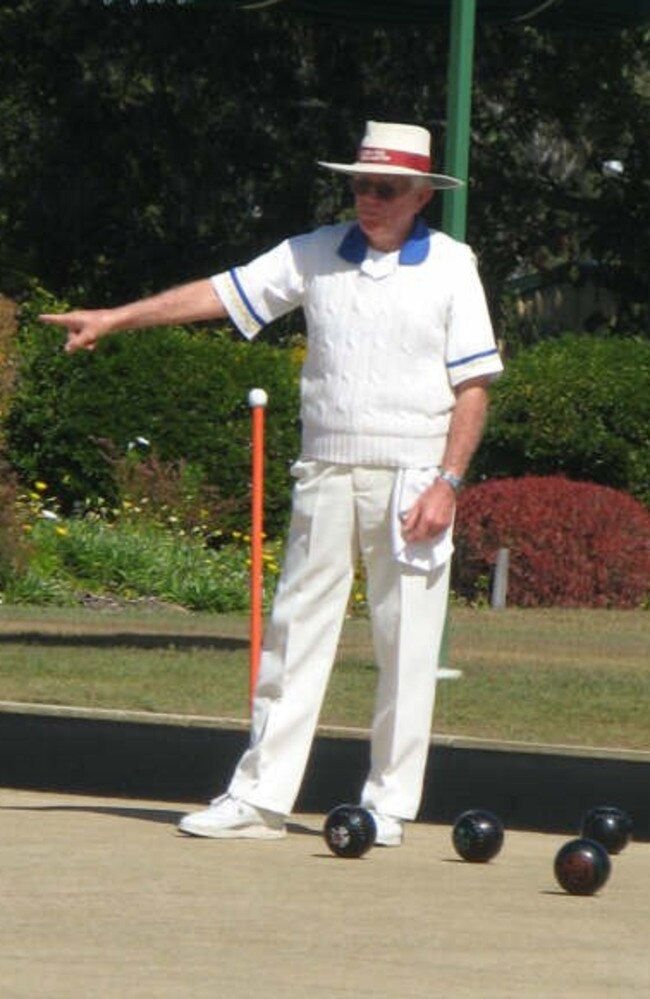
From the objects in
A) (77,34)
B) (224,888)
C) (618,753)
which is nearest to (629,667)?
(618,753)

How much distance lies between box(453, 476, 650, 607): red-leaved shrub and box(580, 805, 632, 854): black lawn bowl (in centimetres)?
854

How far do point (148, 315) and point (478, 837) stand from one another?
1.63 m

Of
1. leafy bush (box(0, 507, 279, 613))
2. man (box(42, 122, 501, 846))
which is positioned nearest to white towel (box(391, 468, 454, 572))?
man (box(42, 122, 501, 846))

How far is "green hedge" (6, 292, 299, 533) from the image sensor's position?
65.0 feet

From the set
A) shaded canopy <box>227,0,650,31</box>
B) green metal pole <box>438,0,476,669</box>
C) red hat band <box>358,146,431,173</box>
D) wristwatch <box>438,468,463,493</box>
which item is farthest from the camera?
shaded canopy <box>227,0,650,31</box>

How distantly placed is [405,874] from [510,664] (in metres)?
4.54

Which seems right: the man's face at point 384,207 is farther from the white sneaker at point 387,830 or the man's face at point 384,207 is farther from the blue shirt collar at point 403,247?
the white sneaker at point 387,830

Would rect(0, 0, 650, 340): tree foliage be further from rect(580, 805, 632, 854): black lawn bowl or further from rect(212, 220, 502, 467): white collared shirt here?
rect(580, 805, 632, 854): black lawn bowl

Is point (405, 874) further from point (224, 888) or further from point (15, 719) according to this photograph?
point (15, 719)

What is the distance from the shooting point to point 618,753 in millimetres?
8562

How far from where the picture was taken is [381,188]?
7363 mm

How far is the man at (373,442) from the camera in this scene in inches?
287

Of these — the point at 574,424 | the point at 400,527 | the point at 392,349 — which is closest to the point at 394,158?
the point at 392,349

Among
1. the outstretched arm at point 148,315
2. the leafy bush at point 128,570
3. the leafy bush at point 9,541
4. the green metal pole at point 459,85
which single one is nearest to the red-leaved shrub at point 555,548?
the leafy bush at point 128,570
